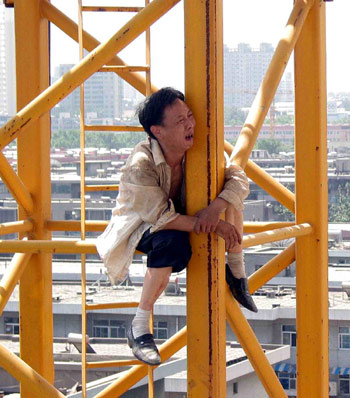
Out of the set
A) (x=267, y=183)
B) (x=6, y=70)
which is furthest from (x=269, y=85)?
(x=6, y=70)

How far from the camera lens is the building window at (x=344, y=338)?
3566 centimetres

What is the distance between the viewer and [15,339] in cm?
3228

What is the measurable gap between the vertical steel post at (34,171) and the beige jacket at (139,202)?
6.64 feet

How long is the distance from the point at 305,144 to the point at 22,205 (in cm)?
191

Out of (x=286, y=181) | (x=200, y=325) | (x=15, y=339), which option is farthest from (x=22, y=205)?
(x=286, y=181)

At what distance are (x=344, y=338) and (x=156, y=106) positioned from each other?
31.3m

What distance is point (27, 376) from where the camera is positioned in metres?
6.69

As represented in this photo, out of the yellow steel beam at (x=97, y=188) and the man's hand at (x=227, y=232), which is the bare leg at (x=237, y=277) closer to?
the man's hand at (x=227, y=232)

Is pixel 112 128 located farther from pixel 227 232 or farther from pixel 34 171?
pixel 227 232

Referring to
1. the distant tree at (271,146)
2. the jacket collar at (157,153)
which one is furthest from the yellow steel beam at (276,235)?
the distant tree at (271,146)

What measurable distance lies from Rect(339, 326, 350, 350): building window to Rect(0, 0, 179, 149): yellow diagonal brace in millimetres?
30497

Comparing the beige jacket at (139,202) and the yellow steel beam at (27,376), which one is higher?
the beige jacket at (139,202)

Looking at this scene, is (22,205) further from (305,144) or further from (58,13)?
(305,144)

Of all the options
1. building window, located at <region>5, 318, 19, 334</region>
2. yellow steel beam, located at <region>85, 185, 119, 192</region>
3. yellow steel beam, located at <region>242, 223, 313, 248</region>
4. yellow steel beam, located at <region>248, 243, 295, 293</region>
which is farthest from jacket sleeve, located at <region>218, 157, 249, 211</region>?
building window, located at <region>5, 318, 19, 334</region>
